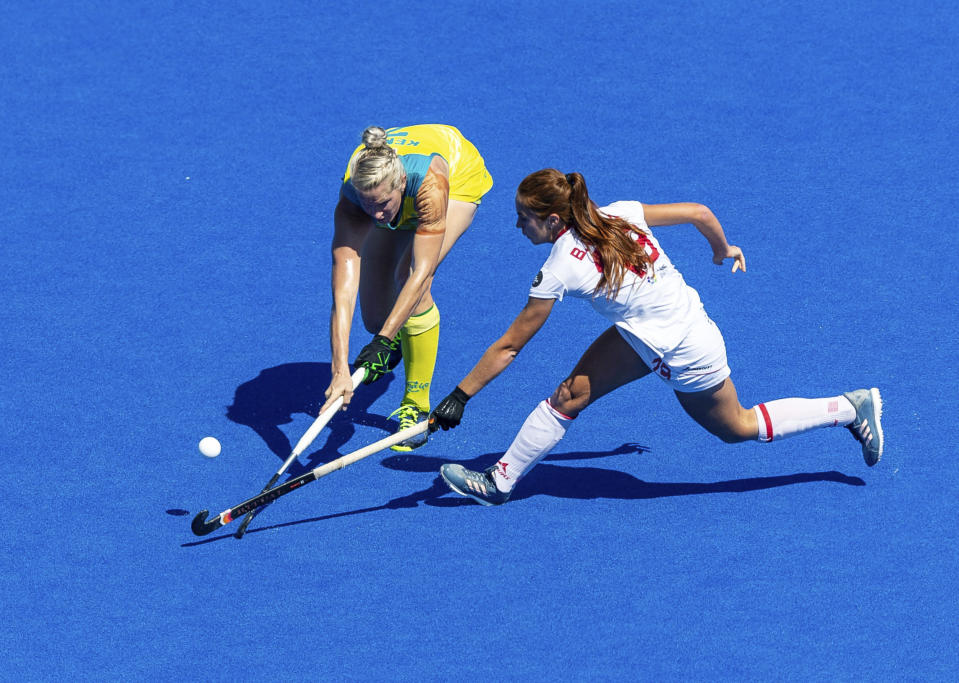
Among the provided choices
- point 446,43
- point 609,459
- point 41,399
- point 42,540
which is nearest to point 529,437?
point 609,459

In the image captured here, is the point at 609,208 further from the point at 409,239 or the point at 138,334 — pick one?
the point at 138,334

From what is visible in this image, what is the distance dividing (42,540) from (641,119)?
5209 millimetres

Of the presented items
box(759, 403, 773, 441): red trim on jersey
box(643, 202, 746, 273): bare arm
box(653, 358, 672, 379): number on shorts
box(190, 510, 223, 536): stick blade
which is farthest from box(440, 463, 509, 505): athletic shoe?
box(643, 202, 746, 273): bare arm

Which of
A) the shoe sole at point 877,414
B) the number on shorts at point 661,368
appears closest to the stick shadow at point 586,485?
the shoe sole at point 877,414

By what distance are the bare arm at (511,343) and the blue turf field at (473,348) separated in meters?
0.75

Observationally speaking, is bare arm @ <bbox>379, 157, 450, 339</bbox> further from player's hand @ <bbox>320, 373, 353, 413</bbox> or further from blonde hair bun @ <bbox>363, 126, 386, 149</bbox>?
blonde hair bun @ <bbox>363, 126, 386, 149</bbox>

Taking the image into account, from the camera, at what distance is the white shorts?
5.33m

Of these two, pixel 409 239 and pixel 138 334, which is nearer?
pixel 409 239

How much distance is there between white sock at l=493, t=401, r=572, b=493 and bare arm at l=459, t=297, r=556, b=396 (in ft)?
1.07

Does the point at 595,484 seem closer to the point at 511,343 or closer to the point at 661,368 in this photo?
the point at 661,368

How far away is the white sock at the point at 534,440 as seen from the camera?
18.3 feet

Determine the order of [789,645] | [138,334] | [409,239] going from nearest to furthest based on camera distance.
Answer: [789,645] < [409,239] < [138,334]

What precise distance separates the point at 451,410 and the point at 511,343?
41cm

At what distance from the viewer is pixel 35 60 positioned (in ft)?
31.8
